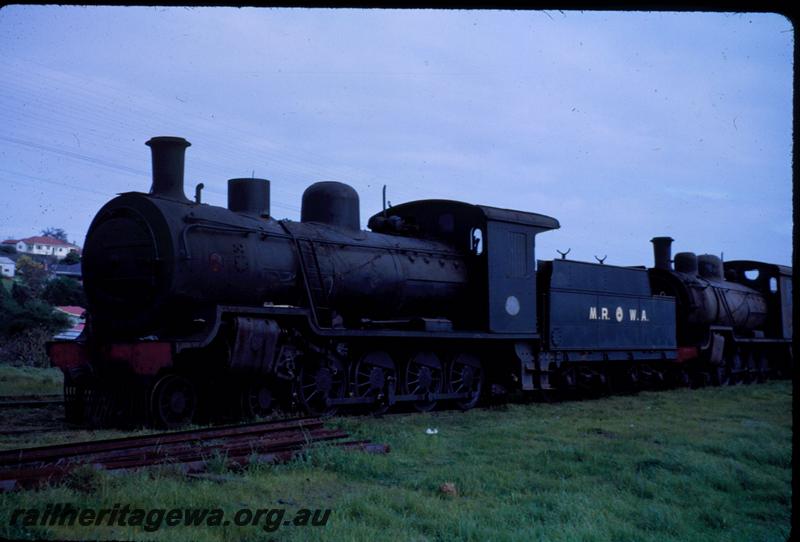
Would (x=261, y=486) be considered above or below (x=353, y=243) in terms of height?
below

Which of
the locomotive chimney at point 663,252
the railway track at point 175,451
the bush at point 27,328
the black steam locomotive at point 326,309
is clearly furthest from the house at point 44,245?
the railway track at point 175,451

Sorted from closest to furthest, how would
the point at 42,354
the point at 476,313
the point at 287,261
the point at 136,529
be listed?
1. the point at 136,529
2. the point at 287,261
3. the point at 476,313
4. the point at 42,354

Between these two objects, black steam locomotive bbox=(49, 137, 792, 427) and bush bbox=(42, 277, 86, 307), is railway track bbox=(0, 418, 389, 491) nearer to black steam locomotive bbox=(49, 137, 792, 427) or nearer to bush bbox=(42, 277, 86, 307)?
black steam locomotive bbox=(49, 137, 792, 427)

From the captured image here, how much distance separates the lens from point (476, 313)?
13781 millimetres

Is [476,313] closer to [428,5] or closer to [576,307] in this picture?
[576,307]

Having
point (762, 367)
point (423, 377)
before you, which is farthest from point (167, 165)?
point (762, 367)

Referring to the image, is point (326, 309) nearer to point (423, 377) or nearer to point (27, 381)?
point (423, 377)

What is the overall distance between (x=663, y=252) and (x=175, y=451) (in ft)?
60.3

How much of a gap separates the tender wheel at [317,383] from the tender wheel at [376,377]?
50 centimetres

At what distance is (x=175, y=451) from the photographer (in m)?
6.69

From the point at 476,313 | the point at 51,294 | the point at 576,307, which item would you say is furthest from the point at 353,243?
the point at 51,294

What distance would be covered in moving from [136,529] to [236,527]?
0.60 metres

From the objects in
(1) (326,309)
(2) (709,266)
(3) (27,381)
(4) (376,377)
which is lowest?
(3) (27,381)

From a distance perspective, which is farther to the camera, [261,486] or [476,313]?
[476,313]
